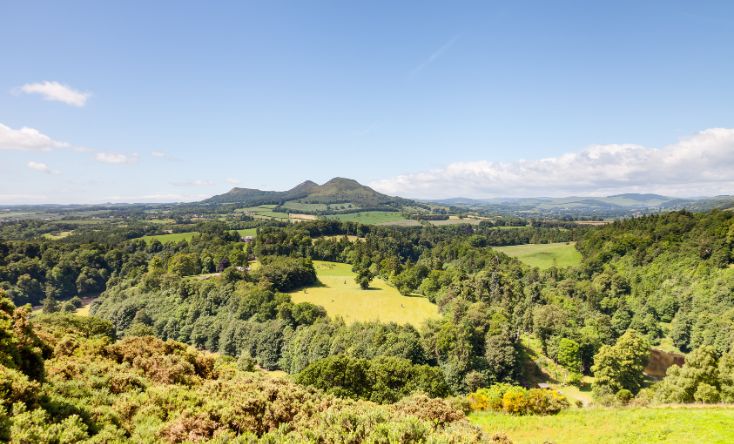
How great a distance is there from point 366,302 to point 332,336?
23.9 meters

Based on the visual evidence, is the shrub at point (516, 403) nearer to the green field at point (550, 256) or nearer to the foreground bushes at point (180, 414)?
the foreground bushes at point (180, 414)

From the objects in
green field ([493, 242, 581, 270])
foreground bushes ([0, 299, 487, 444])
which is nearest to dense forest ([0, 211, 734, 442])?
foreground bushes ([0, 299, 487, 444])

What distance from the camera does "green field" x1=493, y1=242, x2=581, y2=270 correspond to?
415 feet

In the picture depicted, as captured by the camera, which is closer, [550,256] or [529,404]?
[529,404]

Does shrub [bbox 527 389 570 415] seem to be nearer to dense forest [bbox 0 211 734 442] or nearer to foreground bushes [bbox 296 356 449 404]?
dense forest [bbox 0 211 734 442]

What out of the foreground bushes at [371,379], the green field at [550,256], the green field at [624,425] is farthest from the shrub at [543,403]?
the green field at [550,256]

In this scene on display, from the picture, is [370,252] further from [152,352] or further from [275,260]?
[152,352]

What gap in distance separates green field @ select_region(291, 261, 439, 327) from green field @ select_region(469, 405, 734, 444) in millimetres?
44921

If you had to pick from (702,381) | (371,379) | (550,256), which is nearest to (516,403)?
(371,379)

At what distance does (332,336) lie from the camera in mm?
56656

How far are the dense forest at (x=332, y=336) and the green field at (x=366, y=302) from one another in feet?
15.4

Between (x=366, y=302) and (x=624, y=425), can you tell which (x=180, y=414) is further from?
(x=366, y=302)

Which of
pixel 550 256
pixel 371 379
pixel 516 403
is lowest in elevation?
pixel 550 256

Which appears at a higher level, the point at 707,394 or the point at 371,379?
the point at 707,394
